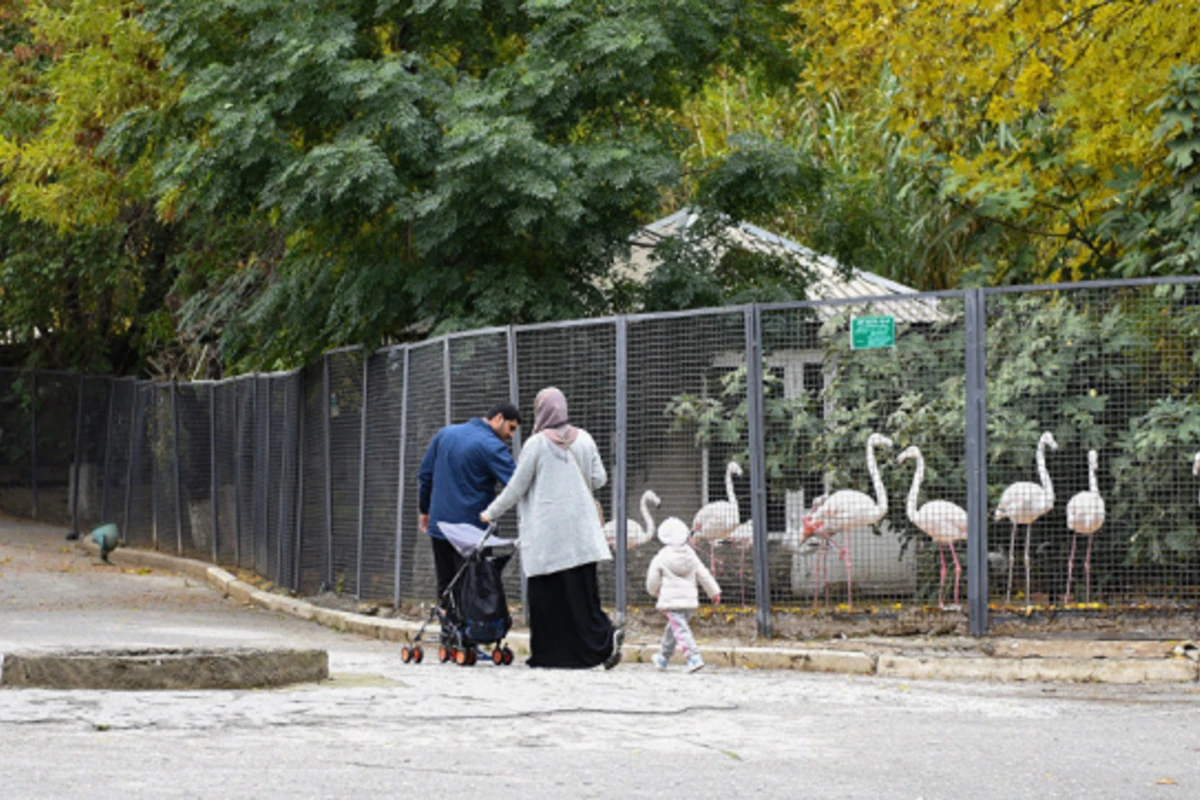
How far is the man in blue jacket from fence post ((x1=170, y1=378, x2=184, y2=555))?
12.3m

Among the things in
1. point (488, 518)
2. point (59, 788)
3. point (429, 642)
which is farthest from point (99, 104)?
point (59, 788)

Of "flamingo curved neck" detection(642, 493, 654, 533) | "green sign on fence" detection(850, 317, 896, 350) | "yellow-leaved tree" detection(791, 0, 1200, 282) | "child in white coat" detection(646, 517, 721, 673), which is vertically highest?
"yellow-leaved tree" detection(791, 0, 1200, 282)

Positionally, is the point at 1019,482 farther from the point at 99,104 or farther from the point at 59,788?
the point at 99,104

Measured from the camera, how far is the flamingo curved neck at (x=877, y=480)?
12.2 metres

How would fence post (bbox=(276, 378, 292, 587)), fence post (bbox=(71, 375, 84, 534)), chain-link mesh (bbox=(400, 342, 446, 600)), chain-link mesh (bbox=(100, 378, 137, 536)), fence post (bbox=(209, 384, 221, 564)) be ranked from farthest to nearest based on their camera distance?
fence post (bbox=(71, 375, 84, 534)) < chain-link mesh (bbox=(100, 378, 137, 536)) < fence post (bbox=(209, 384, 221, 564)) < fence post (bbox=(276, 378, 292, 587)) < chain-link mesh (bbox=(400, 342, 446, 600))

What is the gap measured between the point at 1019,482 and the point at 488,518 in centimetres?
350

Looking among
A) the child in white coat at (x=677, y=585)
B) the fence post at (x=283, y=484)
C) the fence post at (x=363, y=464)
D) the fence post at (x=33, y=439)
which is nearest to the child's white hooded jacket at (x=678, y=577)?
the child in white coat at (x=677, y=585)

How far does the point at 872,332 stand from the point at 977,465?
1.15m

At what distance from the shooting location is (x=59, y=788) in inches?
246

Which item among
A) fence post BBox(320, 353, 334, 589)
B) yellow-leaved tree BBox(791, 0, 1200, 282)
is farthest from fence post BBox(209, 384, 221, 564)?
yellow-leaved tree BBox(791, 0, 1200, 282)

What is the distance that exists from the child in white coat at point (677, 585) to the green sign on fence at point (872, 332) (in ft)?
5.80

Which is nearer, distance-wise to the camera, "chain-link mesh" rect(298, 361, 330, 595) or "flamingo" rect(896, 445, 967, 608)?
"flamingo" rect(896, 445, 967, 608)

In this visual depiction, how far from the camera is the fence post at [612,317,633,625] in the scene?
13477 millimetres

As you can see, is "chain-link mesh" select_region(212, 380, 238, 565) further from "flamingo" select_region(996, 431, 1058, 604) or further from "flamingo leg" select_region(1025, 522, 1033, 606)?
"flamingo leg" select_region(1025, 522, 1033, 606)
